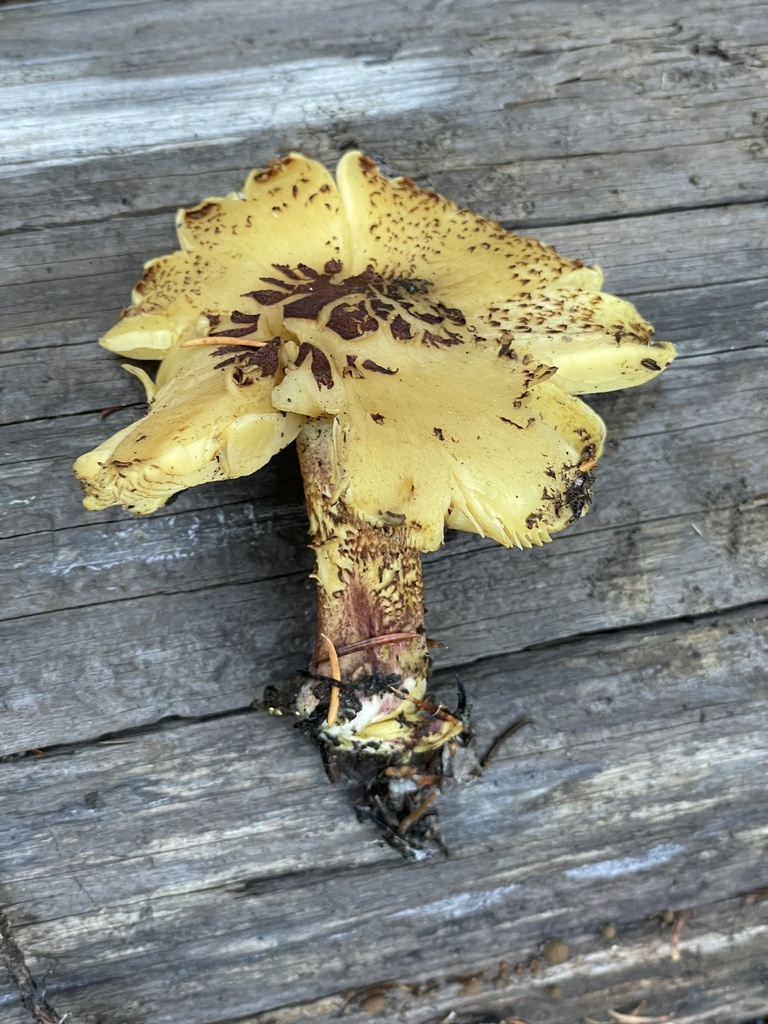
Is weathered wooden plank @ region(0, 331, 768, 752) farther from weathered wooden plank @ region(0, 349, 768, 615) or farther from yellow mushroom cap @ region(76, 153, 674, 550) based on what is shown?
yellow mushroom cap @ region(76, 153, 674, 550)

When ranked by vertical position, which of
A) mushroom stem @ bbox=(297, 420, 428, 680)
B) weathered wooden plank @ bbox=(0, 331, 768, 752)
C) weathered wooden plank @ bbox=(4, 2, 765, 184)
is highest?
weathered wooden plank @ bbox=(4, 2, 765, 184)

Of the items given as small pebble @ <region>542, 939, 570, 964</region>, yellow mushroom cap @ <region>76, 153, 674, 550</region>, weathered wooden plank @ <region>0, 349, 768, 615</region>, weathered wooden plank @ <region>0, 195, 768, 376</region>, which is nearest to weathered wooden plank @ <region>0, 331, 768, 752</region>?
weathered wooden plank @ <region>0, 349, 768, 615</region>

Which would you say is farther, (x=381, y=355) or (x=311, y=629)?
(x=311, y=629)

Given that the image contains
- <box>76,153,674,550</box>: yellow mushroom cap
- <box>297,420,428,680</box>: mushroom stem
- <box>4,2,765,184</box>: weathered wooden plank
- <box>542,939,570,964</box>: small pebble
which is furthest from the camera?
<box>4,2,765,184</box>: weathered wooden plank

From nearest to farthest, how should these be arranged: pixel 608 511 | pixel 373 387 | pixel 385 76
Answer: pixel 373 387 < pixel 608 511 < pixel 385 76

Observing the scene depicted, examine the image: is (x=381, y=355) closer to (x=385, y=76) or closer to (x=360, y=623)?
(x=360, y=623)

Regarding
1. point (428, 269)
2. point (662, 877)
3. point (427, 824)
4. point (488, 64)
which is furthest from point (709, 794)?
point (488, 64)

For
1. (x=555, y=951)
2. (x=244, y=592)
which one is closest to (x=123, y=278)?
(x=244, y=592)

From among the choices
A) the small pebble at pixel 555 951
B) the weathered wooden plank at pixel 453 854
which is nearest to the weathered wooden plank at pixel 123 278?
the weathered wooden plank at pixel 453 854
